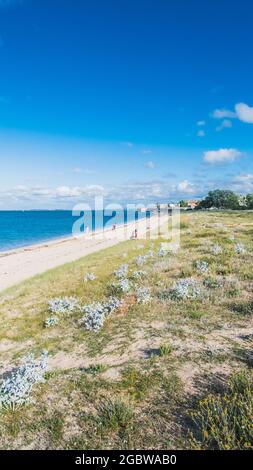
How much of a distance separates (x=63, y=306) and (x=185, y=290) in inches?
228

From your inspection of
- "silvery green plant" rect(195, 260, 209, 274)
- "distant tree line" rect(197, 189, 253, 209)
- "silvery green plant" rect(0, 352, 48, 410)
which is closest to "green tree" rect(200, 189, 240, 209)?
"distant tree line" rect(197, 189, 253, 209)

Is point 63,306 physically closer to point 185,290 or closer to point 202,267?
point 185,290

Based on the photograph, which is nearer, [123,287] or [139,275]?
[123,287]

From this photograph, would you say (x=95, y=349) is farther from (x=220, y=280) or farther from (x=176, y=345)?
(x=220, y=280)

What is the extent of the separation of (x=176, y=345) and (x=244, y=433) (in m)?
4.22

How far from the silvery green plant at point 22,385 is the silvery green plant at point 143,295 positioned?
5910 mm

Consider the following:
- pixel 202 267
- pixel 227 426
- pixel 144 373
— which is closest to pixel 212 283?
pixel 202 267

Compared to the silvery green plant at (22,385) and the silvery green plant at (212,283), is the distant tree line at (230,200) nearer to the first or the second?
the silvery green plant at (212,283)

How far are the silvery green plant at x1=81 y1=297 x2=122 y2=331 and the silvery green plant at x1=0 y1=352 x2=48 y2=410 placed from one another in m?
3.27

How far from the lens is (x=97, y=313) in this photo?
1296 centimetres

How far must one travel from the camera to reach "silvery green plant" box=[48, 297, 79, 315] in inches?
580

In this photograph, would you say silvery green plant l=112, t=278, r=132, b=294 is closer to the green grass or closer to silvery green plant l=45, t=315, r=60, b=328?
silvery green plant l=45, t=315, r=60, b=328
